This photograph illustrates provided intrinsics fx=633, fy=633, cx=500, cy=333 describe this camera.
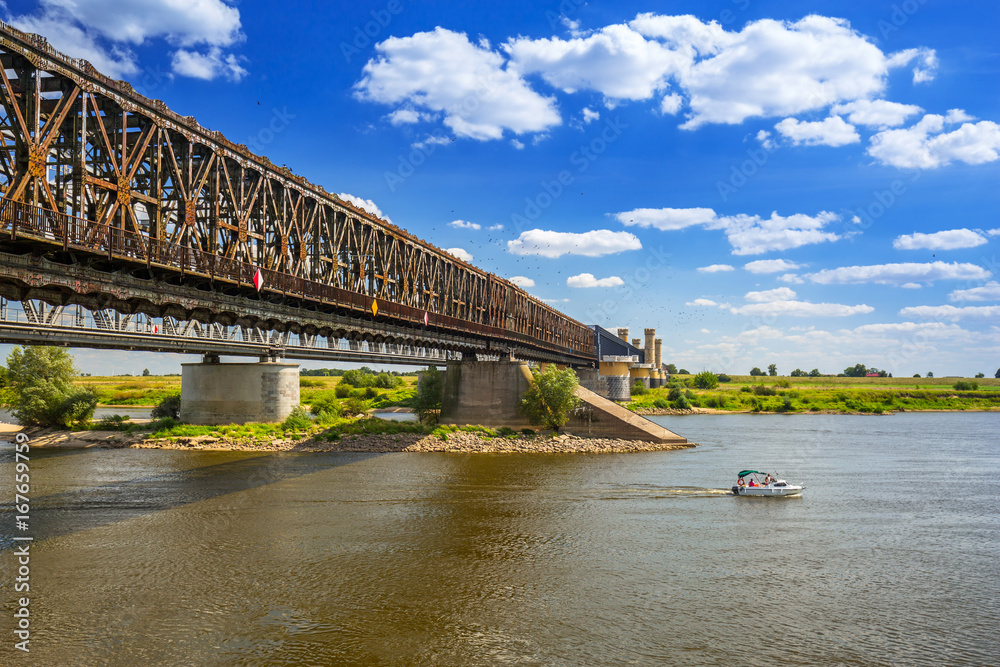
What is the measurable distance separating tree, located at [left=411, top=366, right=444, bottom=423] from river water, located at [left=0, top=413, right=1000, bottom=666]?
3009 cm

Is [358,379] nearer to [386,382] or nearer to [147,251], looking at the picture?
[386,382]

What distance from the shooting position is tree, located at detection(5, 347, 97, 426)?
5750 cm

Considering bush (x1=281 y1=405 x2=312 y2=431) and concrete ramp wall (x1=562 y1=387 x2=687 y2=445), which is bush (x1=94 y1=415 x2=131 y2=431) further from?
concrete ramp wall (x1=562 y1=387 x2=687 y2=445)

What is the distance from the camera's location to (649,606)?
19.9m

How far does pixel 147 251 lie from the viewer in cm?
2592

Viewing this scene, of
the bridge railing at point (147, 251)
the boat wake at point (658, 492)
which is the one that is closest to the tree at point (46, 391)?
the bridge railing at point (147, 251)

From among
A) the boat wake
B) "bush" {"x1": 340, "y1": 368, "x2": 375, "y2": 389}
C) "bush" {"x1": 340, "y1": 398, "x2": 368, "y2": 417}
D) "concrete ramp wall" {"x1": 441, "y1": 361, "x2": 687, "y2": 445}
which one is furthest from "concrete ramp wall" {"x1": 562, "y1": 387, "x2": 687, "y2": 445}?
"bush" {"x1": 340, "y1": 368, "x2": 375, "y2": 389}

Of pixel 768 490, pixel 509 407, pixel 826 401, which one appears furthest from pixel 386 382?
pixel 768 490

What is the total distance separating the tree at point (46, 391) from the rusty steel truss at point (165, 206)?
83.9 feet

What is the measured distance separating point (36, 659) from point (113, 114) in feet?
76.8

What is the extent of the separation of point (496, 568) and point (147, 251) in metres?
18.9

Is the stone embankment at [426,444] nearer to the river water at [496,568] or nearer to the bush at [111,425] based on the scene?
the bush at [111,425]

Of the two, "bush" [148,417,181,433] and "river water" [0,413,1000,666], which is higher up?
"bush" [148,417,181,433]

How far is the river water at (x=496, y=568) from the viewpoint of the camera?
17047mm
